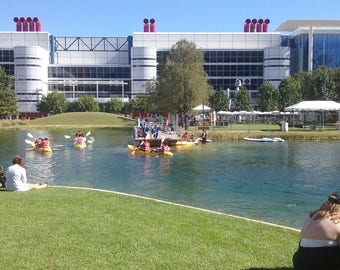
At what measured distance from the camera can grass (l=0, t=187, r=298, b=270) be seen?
808cm

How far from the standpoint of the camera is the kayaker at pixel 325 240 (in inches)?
267

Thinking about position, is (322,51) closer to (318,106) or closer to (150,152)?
(318,106)

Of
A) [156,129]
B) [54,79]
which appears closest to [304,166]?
[156,129]

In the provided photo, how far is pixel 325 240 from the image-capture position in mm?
6844

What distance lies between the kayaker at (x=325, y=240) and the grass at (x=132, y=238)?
4.40 ft

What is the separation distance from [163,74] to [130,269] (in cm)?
6382

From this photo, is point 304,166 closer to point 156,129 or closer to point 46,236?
point 156,129

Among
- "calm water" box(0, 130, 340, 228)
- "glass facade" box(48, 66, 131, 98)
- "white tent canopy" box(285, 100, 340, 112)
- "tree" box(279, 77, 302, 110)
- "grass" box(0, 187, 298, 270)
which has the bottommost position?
"calm water" box(0, 130, 340, 228)

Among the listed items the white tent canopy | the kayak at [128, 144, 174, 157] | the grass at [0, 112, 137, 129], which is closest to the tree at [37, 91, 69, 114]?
the grass at [0, 112, 137, 129]

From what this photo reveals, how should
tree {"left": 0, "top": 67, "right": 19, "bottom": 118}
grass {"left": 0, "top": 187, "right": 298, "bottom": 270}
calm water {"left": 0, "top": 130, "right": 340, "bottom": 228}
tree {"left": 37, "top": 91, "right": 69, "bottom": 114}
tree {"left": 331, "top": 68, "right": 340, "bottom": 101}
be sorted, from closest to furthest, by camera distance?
grass {"left": 0, "top": 187, "right": 298, "bottom": 270} → calm water {"left": 0, "top": 130, "right": 340, "bottom": 228} → tree {"left": 331, "top": 68, "right": 340, "bottom": 101} → tree {"left": 0, "top": 67, "right": 19, "bottom": 118} → tree {"left": 37, "top": 91, "right": 69, "bottom": 114}

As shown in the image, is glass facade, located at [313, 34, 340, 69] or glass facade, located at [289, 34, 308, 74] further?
glass facade, located at [289, 34, 308, 74]

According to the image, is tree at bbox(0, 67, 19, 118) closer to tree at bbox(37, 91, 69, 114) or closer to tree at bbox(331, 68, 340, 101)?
tree at bbox(37, 91, 69, 114)

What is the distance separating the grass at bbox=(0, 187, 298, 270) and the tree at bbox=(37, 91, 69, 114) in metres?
109

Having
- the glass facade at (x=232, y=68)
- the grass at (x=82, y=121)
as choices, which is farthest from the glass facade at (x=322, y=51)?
the grass at (x=82, y=121)
